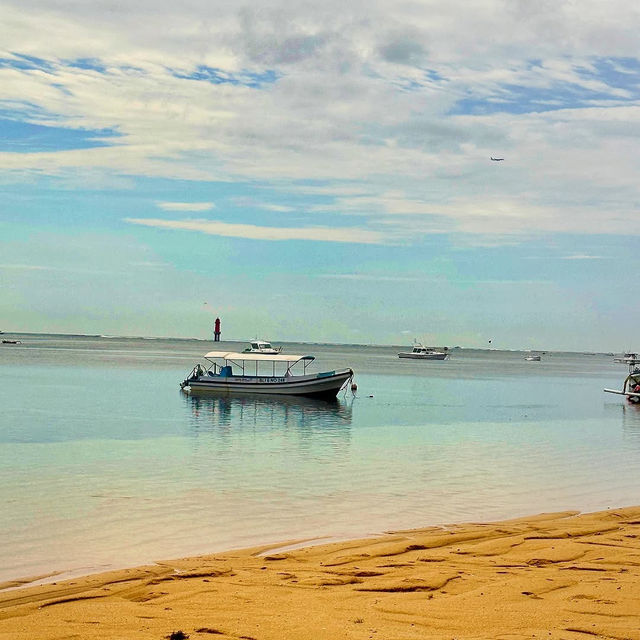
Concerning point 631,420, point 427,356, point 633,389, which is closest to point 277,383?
point 631,420

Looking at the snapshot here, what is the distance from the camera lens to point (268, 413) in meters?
45.3

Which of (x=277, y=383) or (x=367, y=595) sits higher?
(x=367, y=595)

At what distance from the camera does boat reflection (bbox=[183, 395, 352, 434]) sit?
38.0 meters

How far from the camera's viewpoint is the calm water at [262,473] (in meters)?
14.7

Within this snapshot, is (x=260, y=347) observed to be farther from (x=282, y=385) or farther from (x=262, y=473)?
(x=262, y=473)

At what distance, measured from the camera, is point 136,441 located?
3039 cm

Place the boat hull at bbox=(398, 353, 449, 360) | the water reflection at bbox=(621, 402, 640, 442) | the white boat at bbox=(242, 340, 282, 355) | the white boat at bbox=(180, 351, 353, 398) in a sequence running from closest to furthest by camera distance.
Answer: the water reflection at bbox=(621, 402, 640, 442) → the white boat at bbox=(180, 351, 353, 398) → the white boat at bbox=(242, 340, 282, 355) → the boat hull at bbox=(398, 353, 449, 360)

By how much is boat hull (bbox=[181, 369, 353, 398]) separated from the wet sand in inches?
1679

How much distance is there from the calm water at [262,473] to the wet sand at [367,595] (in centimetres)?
189

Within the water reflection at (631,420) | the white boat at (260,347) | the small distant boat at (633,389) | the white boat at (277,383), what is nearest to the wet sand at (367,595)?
the water reflection at (631,420)

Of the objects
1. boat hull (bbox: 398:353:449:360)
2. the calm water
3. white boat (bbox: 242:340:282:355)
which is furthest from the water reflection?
boat hull (bbox: 398:353:449:360)

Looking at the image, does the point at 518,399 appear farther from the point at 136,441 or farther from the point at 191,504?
the point at 191,504

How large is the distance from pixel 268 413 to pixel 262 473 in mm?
22785

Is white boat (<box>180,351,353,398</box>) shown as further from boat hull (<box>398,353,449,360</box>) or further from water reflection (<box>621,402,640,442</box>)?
boat hull (<box>398,353,449,360</box>)
